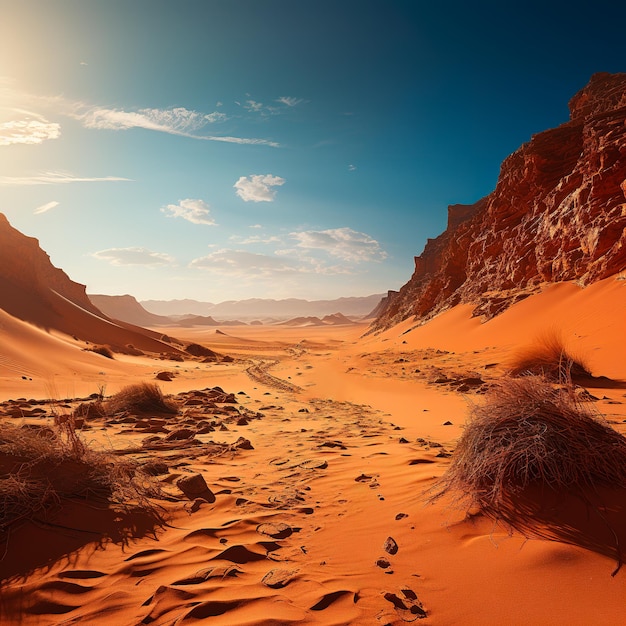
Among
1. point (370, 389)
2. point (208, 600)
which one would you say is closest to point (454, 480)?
point (208, 600)

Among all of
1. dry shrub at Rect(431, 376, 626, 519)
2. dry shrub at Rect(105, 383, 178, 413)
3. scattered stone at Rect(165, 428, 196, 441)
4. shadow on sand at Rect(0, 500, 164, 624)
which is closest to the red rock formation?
dry shrub at Rect(105, 383, 178, 413)

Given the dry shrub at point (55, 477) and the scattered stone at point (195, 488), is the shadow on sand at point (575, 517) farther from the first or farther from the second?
the dry shrub at point (55, 477)

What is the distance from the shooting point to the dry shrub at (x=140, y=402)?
8.05 metres

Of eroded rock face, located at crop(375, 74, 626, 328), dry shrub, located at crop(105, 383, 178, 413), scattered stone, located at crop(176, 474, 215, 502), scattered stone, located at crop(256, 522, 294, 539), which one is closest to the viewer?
scattered stone, located at crop(256, 522, 294, 539)

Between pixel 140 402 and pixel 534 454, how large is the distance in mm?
7782

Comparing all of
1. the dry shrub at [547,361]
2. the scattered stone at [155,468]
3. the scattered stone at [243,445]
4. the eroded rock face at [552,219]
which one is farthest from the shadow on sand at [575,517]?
the eroded rock face at [552,219]

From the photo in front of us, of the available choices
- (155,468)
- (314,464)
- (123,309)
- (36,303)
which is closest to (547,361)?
(314,464)

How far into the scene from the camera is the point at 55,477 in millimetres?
3227

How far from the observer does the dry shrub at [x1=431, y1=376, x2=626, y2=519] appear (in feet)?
9.16

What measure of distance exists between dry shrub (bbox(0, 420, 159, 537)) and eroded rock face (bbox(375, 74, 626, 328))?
800 inches

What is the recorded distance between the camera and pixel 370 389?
1277 centimetres

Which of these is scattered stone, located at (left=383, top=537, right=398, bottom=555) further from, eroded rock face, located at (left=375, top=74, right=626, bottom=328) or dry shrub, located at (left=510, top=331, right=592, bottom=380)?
eroded rock face, located at (left=375, top=74, right=626, bottom=328)

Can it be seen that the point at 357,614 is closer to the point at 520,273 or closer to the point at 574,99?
the point at 520,273

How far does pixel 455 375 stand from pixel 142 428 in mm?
10185
